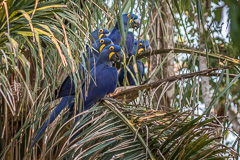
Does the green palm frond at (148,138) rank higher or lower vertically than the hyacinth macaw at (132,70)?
lower

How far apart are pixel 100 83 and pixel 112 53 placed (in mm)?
377

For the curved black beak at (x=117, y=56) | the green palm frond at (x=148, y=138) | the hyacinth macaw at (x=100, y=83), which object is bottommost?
the green palm frond at (x=148, y=138)

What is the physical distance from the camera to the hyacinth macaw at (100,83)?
2.16 m

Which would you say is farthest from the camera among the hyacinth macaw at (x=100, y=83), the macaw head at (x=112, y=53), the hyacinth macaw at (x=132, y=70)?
the hyacinth macaw at (x=132, y=70)

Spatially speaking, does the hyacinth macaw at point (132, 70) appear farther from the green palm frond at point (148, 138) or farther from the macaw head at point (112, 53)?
the green palm frond at point (148, 138)

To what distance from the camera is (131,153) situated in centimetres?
153

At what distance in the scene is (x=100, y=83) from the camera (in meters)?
2.47

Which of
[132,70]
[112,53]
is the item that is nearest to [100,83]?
[112,53]

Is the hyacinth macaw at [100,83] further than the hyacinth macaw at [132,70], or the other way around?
the hyacinth macaw at [132,70]

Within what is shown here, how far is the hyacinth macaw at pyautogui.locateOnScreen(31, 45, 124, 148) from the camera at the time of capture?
2.16 metres

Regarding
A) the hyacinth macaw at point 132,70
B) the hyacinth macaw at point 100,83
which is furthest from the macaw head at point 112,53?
the hyacinth macaw at point 132,70

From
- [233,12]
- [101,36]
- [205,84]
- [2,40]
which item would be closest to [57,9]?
[2,40]

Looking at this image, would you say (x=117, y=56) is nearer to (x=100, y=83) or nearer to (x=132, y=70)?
(x=100, y=83)

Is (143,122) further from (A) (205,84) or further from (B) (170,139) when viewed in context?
(A) (205,84)
